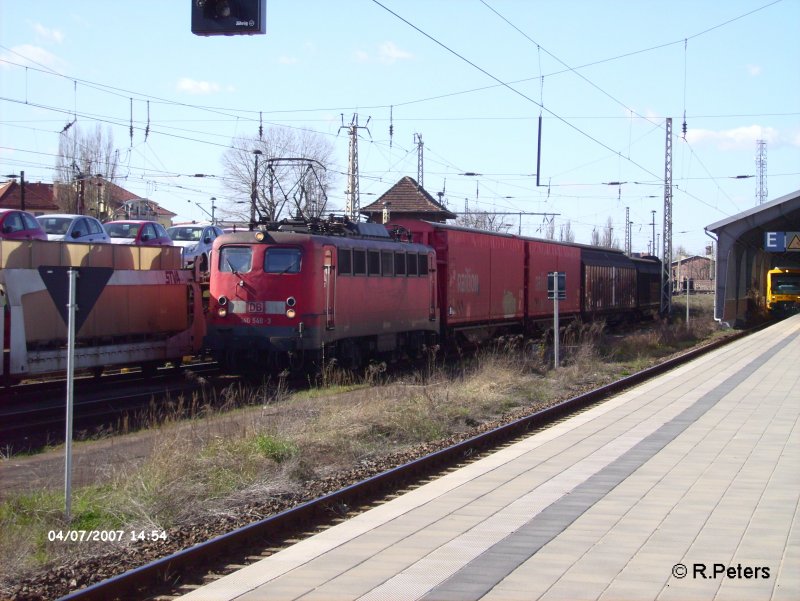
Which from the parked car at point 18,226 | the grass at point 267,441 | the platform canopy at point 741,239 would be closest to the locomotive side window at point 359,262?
the grass at point 267,441

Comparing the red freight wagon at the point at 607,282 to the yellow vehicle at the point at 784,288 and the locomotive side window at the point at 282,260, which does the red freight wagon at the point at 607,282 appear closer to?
the yellow vehicle at the point at 784,288

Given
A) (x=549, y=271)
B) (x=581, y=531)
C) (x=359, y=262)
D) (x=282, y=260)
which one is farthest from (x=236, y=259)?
(x=549, y=271)

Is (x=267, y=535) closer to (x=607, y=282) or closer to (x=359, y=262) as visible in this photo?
(x=359, y=262)

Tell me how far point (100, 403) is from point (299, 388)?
4.47 meters

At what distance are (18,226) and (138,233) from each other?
6.60m

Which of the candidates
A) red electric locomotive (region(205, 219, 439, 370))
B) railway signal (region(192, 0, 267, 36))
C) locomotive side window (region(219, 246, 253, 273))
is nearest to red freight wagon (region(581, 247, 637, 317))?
red electric locomotive (region(205, 219, 439, 370))

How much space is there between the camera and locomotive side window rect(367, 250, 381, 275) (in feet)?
70.2

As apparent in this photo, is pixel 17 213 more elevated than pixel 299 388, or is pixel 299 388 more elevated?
pixel 17 213

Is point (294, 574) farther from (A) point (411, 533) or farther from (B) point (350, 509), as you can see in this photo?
(B) point (350, 509)

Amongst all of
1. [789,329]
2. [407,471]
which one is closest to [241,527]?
[407,471]

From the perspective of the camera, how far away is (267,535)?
26.2ft

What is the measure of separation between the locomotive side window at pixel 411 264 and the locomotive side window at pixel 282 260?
4667 millimetres

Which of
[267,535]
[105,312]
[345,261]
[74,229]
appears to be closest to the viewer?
[267,535]

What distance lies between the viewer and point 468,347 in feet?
92.6
